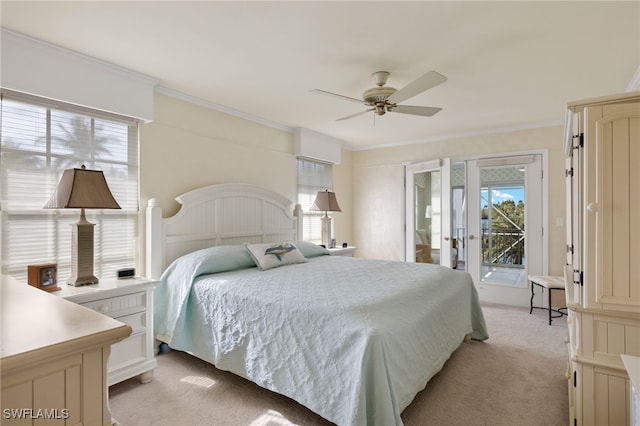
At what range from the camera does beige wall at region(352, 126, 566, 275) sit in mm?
4293

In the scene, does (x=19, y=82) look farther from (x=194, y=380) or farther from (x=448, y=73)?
(x=448, y=73)

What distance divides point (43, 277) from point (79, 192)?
0.58 m

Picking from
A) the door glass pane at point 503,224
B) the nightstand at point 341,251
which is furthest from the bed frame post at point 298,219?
the door glass pane at point 503,224

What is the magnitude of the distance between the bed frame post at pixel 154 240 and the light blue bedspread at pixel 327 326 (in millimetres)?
112

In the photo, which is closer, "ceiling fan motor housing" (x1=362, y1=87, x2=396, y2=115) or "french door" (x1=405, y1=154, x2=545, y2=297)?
"ceiling fan motor housing" (x1=362, y1=87, x2=396, y2=115)

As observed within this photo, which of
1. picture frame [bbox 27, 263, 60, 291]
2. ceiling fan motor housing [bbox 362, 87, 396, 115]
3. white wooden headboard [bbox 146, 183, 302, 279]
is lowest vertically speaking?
picture frame [bbox 27, 263, 60, 291]

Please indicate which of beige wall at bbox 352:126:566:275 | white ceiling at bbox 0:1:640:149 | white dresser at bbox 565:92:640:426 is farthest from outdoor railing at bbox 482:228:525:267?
white dresser at bbox 565:92:640:426

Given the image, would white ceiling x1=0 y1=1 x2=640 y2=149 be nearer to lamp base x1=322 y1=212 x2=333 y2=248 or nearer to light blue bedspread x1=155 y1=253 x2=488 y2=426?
light blue bedspread x1=155 y1=253 x2=488 y2=426

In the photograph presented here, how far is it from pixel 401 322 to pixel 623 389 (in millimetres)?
1066

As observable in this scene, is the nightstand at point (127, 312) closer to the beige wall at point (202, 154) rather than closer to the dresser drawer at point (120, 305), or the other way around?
the dresser drawer at point (120, 305)

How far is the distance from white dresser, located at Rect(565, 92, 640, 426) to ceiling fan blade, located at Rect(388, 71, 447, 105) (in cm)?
84

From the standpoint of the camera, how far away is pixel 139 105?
9.32ft

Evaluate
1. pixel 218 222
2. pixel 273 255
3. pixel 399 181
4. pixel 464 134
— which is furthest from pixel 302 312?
pixel 464 134

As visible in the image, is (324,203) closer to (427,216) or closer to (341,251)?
(341,251)
